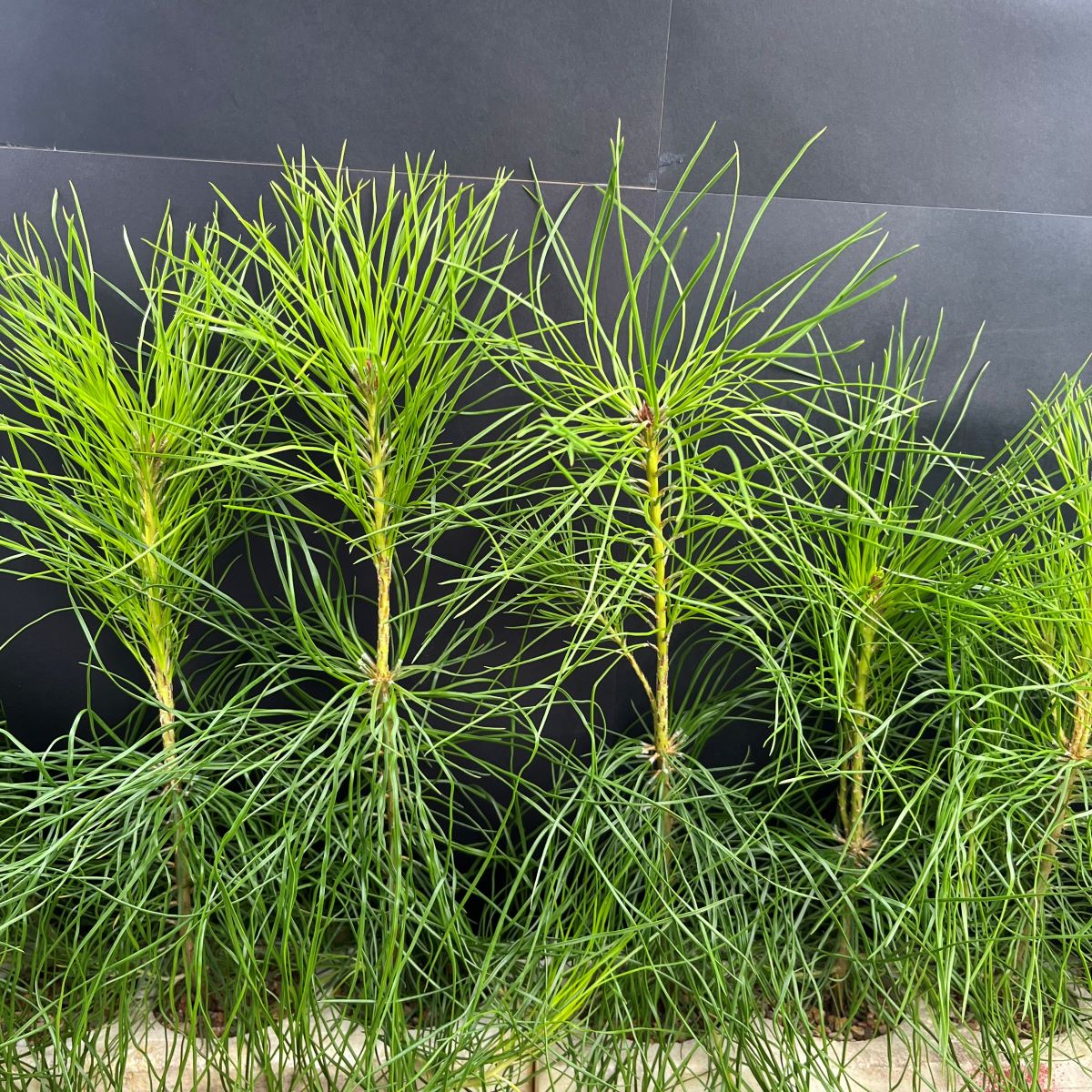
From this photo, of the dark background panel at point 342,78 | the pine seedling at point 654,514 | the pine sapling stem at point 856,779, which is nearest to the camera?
the pine seedling at point 654,514

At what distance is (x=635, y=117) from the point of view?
110 centimetres

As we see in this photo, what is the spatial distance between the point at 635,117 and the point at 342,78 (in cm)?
36

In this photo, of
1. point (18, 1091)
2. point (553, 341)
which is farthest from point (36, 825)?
point (553, 341)

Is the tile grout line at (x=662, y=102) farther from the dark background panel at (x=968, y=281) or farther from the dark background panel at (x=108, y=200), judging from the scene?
the dark background panel at (x=108, y=200)

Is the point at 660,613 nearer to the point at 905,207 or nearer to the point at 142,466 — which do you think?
the point at 142,466

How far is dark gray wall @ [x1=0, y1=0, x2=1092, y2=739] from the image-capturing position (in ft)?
3.47

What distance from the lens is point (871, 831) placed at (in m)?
1.02

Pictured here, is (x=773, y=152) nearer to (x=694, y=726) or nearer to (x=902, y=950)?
(x=694, y=726)

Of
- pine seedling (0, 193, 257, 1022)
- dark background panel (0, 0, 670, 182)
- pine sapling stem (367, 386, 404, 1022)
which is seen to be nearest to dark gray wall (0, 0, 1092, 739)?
dark background panel (0, 0, 670, 182)

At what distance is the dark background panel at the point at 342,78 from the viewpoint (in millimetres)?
1049

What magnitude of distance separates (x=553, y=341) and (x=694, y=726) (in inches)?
19.4

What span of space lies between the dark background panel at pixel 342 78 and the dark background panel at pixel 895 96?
0.08 metres

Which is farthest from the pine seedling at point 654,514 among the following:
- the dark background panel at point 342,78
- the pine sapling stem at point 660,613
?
the dark background panel at point 342,78

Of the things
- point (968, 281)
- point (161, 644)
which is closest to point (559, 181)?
point (968, 281)
